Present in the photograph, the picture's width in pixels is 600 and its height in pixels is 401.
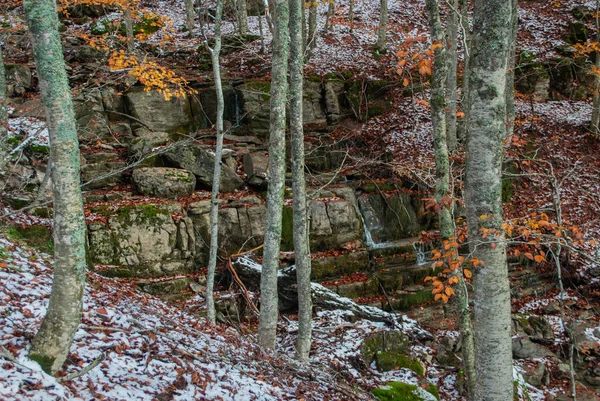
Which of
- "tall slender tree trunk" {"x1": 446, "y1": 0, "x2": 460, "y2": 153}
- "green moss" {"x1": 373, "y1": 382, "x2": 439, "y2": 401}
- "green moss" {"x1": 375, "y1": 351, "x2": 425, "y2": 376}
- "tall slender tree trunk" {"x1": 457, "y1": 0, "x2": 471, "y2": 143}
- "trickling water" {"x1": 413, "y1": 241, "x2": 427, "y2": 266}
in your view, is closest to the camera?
"tall slender tree trunk" {"x1": 457, "y1": 0, "x2": 471, "y2": 143}

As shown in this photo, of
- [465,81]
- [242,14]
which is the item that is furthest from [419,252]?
[242,14]

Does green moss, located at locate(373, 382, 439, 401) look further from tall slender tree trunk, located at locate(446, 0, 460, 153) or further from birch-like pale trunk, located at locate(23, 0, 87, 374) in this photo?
tall slender tree trunk, located at locate(446, 0, 460, 153)

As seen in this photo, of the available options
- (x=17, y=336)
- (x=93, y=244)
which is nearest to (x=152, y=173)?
(x=93, y=244)

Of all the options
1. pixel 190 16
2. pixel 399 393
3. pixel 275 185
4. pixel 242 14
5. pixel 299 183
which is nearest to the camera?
pixel 399 393

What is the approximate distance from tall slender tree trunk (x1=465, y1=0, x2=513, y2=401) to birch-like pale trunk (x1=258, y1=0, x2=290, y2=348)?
11.1ft

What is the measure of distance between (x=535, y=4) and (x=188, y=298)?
23909 mm

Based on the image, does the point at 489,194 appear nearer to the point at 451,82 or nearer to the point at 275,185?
the point at 275,185

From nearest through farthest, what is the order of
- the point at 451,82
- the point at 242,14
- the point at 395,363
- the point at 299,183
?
the point at 299,183, the point at 395,363, the point at 451,82, the point at 242,14

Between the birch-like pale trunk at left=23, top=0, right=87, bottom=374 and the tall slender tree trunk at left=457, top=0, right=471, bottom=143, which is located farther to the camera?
the tall slender tree trunk at left=457, top=0, right=471, bottom=143

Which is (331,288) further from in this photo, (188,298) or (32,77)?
(32,77)

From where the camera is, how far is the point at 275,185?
21.8 feet

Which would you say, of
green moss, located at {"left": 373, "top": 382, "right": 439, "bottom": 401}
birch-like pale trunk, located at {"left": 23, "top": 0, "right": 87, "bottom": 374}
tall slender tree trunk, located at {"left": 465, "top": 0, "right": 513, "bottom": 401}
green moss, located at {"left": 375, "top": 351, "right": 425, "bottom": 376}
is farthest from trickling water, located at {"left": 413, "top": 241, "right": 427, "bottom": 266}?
birch-like pale trunk, located at {"left": 23, "top": 0, "right": 87, "bottom": 374}

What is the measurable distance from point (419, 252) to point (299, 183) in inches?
260

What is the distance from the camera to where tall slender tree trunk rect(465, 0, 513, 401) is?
3.65 m
